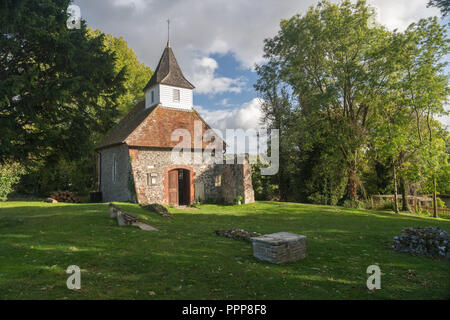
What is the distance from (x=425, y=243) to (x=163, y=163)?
1411cm

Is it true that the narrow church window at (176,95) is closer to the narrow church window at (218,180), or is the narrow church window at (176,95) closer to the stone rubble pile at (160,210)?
the narrow church window at (218,180)

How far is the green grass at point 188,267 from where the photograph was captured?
14.6 feet

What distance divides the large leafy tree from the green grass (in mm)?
3271

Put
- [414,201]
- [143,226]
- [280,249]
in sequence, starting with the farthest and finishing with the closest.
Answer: [414,201]
[143,226]
[280,249]

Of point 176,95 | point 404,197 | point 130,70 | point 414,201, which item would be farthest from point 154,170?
point 414,201

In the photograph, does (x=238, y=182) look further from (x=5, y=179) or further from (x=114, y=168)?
(x=5, y=179)

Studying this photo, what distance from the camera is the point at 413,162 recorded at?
→ 17.9 metres

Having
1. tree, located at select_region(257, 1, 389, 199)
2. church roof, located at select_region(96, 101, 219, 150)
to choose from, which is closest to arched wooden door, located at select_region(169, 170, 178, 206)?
church roof, located at select_region(96, 101, 219, 150)

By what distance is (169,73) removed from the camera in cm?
2027

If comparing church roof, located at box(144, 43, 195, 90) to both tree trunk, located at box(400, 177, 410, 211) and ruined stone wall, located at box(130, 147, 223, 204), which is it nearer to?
ruined stone wall, located at box(130, 147, 223, 204)

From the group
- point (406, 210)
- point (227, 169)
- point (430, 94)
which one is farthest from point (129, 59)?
point (406, 210)

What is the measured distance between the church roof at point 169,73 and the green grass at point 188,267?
522 inches

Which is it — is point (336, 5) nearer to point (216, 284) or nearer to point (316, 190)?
point (316, 190)
